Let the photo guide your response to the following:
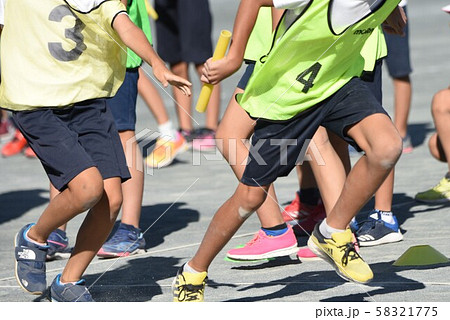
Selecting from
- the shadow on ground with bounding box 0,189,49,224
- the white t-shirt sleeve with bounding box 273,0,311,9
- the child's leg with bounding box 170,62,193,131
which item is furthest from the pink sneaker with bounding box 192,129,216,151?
the white t-shirt sleeve with bounding box 273,0,311,9

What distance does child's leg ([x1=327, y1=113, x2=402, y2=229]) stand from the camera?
435 cm

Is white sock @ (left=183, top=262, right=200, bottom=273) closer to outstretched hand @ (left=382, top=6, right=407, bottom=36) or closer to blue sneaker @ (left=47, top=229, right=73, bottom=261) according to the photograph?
blue sneaker @ (left=47, top=229, right=73, bottom=261)

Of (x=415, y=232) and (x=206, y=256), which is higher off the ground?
(x=206, y=256)

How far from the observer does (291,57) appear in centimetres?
441

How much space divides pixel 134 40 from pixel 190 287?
3.64 ft

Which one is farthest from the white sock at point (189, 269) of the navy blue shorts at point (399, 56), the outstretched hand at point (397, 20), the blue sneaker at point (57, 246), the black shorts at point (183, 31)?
the black shorts at point (183, 31)

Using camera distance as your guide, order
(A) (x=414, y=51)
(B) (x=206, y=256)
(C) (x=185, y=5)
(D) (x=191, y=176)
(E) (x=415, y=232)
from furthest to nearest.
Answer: (A) (x=414, y=51) → (C) (x=185, y=5) → (D) (x=191, y=176) → (E) (x=415, y=232) → (B) (x=206, y=256)

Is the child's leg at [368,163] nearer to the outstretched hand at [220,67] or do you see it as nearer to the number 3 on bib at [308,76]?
the number 3 on bib at [308,76]

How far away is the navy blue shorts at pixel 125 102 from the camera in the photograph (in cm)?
608

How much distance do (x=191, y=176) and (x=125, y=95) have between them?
2.33 m

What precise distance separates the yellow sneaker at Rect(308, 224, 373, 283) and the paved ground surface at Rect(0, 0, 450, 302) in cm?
14

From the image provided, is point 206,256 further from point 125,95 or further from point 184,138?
point 184,138

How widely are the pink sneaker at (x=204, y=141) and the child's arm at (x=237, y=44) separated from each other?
4.73m
